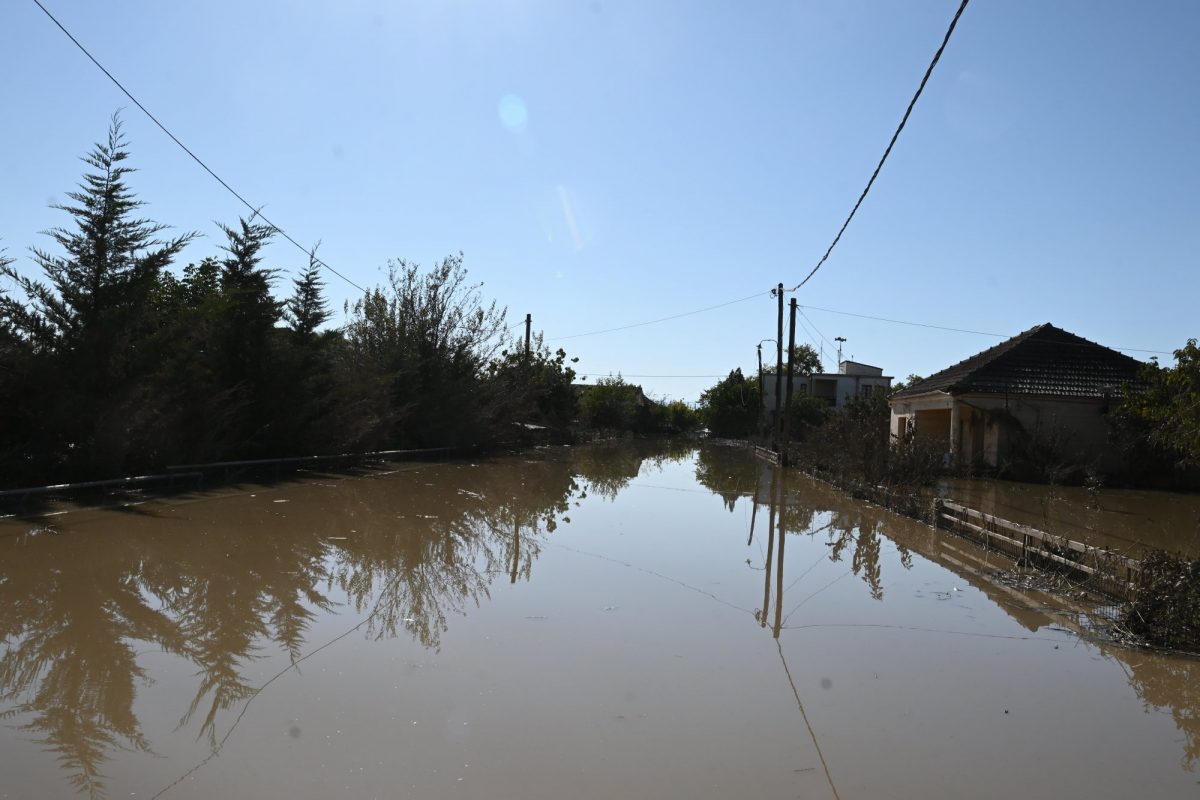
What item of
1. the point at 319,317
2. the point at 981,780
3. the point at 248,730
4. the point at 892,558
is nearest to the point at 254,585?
the point at 248,730

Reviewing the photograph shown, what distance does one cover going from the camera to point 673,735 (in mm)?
5383

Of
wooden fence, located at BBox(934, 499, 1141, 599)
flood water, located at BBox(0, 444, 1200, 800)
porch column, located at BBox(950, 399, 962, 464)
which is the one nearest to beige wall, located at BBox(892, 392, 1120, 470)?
porch column, located at BBox(950, 399, 962, 464)

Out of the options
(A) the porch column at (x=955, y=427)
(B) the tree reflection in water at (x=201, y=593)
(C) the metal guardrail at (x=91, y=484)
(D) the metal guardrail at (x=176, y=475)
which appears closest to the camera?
(B) the tree reflection in water at (x=201, y=593)

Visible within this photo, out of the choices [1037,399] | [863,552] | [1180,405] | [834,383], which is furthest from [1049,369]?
[834,383]

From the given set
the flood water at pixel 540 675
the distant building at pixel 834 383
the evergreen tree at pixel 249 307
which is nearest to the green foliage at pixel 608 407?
the distant building at pixel 834 383

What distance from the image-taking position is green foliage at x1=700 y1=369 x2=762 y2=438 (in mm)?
64062

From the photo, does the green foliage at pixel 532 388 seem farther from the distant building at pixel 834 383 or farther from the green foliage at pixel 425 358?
the distant building at pixel 834 383

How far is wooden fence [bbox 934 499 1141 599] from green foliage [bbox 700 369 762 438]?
48316 millimetres

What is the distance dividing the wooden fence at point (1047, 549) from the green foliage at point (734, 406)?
48.3 meters

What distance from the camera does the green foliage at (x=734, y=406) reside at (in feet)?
210

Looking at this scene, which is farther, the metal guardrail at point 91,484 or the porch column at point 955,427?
the porch column at point 955,427

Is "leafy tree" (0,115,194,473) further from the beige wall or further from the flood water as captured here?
the beige wall

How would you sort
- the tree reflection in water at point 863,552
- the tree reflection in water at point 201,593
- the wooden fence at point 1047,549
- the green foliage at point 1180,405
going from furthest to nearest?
the green foliage at point 1180,405 < the wooden fence at point 1047,549 < the tree reflection in water at point 863,552 < the tree reflection in water at point 201,593

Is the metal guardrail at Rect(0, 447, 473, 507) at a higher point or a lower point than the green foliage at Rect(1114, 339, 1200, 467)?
lower
